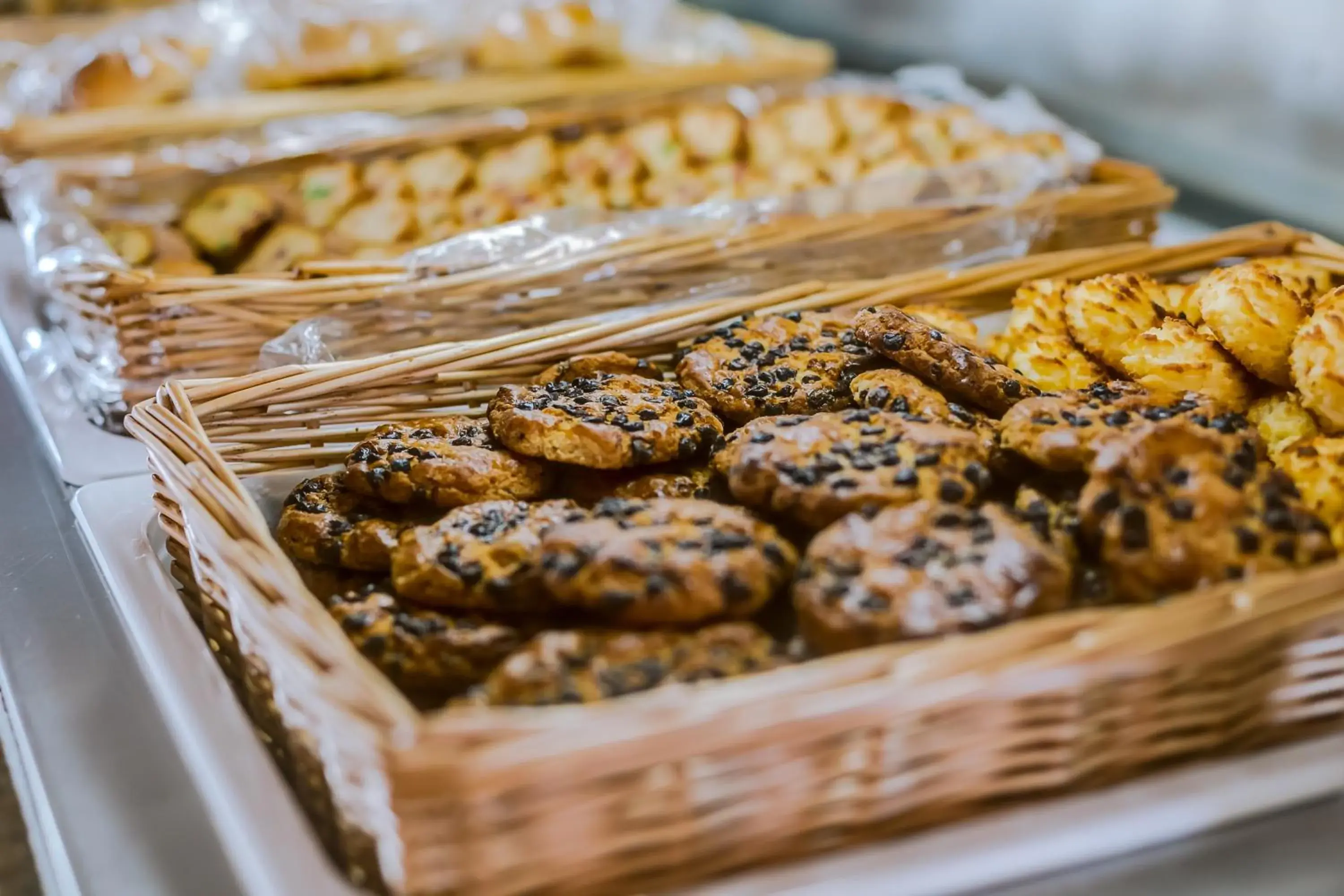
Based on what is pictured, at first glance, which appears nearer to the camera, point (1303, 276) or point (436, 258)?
point (1303, 276)

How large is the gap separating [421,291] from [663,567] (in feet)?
3.13

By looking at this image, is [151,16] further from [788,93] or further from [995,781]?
[995,781]

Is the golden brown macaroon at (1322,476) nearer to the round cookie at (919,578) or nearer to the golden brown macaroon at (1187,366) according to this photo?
the golden brown macaroon at (1187,366)

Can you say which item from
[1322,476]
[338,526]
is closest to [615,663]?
[338,526]

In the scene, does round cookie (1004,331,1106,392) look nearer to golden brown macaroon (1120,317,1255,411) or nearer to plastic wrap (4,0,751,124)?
golden brown macaroon (1120,317,1255,411)

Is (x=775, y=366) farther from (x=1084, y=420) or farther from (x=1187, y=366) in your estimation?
(x=1187, y=366)

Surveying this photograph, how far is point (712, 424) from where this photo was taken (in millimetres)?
1434

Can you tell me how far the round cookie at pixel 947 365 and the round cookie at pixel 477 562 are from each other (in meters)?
0.50

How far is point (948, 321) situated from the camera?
1.72 metres

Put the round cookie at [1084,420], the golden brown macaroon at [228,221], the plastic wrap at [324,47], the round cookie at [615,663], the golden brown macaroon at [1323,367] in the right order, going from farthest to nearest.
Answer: the plastic wrap at [324,47] < the golden brown macaroon at [228,221] < the golden brown macaroon at [1323,367] < the round cookie at [1084,420] < the round cookie at [615,663]

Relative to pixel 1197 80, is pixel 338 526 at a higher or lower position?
lower

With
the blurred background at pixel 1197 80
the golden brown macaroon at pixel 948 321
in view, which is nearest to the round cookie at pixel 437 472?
the golden brown macaroon at pixel 948 321

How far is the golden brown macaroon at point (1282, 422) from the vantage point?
1.47 m

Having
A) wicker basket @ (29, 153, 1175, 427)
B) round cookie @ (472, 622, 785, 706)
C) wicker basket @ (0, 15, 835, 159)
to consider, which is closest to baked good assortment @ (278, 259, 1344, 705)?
round cookie @ (472, 622, 785, 706)
